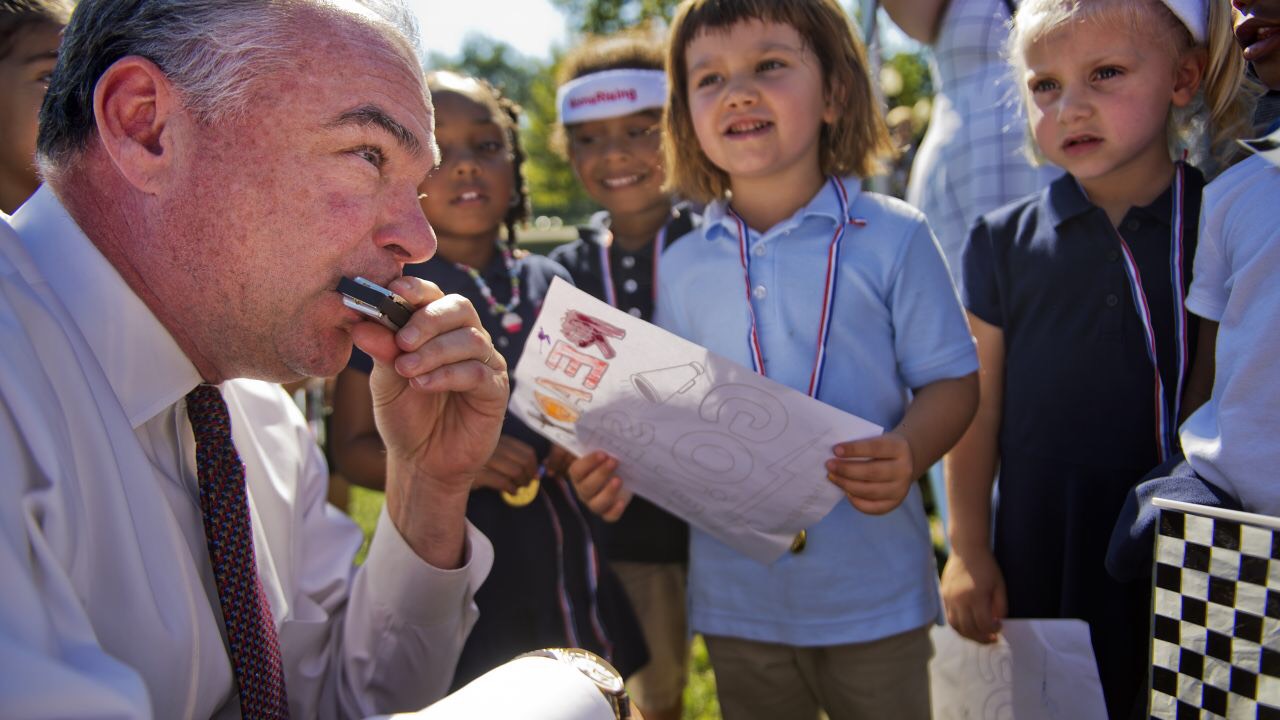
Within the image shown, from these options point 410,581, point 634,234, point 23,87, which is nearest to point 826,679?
point 410,581

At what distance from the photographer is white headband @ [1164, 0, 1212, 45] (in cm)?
189

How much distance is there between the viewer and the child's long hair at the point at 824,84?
2.37m

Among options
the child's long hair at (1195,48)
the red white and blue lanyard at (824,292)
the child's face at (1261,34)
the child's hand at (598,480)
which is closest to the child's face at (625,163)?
the red white and blue lanyard at (824,292)

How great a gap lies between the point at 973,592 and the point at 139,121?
216cm

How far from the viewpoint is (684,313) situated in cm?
241

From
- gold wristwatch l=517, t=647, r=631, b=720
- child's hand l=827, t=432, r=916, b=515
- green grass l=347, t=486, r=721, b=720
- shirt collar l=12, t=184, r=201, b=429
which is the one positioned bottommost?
green grass l=347, t=486, r=721, b=720

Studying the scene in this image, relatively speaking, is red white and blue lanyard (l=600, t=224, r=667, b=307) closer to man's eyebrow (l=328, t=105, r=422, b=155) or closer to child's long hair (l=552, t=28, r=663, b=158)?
child's long hair (l=552, t=28, r=663, b=158)

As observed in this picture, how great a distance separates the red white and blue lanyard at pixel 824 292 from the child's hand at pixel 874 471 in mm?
297

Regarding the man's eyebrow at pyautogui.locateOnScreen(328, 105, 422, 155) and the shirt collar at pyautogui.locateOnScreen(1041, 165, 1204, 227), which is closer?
the man's eyebrow at pyautogui.locateOnScreen(328, 105, 422, 155)

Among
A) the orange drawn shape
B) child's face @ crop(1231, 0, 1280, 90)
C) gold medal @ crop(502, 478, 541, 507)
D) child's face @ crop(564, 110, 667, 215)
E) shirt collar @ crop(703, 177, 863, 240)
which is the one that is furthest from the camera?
child's face @ crop(564, 110, 667, 215)

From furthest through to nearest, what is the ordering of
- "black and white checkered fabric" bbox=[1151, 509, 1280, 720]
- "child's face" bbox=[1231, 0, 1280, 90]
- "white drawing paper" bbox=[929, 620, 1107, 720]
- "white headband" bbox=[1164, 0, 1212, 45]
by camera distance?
1. "white headband" bbox=[1164, 0, 1212, 45]
2. "white drawing paper" bbox=[929, 620, 1107, 720]
3. "child's face" bbox=[1231, 0, 1280, 90]
4. "black and white checkered fabric" bbox=[1151, 509, 1280, 720]

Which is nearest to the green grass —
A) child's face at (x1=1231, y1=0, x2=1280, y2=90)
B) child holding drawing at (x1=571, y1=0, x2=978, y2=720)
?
child holding drawing at (x1=571, y1=0, x2=978, y2=720)

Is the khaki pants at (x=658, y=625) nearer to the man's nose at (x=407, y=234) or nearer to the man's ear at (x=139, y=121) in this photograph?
the man's nose at (x=407, y=234)

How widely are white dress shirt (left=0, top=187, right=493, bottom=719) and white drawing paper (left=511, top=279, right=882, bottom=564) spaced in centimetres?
42
